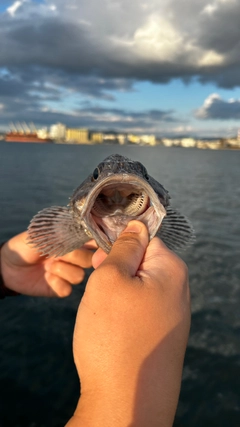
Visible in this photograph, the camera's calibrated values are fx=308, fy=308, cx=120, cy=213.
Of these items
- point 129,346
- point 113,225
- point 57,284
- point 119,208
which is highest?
point 119,208

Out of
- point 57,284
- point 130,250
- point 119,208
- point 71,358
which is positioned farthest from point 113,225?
point 71,358

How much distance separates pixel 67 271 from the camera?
6.30 m

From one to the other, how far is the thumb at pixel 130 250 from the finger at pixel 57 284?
355 centimetres

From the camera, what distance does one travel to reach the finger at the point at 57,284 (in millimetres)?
6375

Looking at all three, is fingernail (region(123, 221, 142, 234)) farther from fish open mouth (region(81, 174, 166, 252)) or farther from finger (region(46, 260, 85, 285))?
finger (region(46, 260, 85, 285))

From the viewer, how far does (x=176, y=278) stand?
8.77ft

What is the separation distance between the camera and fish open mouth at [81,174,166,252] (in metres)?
3.45

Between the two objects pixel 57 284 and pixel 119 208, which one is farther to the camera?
pixel 57 284

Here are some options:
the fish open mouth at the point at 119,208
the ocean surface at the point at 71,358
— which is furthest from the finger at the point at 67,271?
the fish open mouth at the point at 119,208

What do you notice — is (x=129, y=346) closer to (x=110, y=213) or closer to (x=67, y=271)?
(x=110, y=213)

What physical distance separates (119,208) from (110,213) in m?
0.20

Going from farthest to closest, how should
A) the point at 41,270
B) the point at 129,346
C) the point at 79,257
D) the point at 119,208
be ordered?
the point at 41,270, the point at 79,257, the point at 119,208, the point at 129,346

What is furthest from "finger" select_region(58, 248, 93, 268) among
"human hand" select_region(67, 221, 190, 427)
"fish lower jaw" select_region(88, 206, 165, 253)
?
"human hand" select_region(67, 221, 190, 427)

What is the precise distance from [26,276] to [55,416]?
2.55 meters
